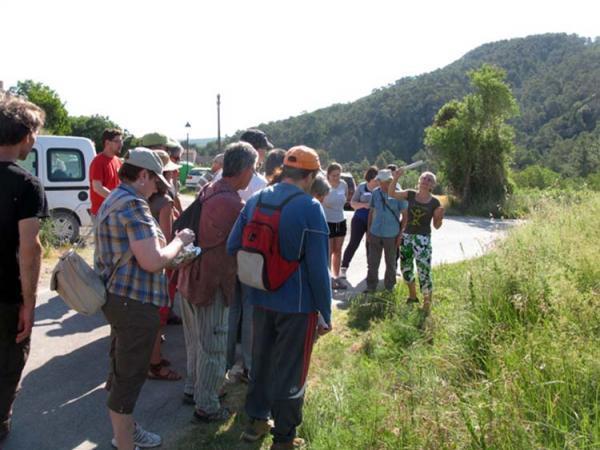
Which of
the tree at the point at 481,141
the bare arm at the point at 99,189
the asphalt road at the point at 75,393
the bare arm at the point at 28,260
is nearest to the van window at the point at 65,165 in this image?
the bare arm at the point at 99,189

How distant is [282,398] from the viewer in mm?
3051

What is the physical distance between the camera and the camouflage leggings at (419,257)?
5855mm

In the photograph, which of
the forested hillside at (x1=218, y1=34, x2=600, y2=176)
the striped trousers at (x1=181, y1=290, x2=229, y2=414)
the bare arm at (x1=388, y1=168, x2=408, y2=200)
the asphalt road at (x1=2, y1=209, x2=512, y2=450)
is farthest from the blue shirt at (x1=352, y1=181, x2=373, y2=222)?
the forested hillside at (x1=218, y1=34, x2=600, y2=176)

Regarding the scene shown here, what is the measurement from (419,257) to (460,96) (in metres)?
91.5

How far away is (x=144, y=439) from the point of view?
3.30 m

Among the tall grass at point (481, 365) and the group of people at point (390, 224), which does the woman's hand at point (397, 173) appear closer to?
the group of people at point (390, 224)

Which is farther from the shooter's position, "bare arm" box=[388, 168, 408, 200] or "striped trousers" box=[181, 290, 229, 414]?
"bare arm" box=[388, 168, 408, 200]

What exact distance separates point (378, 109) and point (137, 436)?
104 metres

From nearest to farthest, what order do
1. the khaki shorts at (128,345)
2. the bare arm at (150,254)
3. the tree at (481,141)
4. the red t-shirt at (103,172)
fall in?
the bare arm at (150,254), the khaki shorts at (128,345), the red t-shirt at (103,172), the tree at (481,141)

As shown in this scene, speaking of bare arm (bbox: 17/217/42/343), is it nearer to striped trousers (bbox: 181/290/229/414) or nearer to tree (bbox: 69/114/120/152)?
striped trousers (bbox: 181/290/229/414)

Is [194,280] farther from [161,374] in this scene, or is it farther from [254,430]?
[161,374]

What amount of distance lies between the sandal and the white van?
230 inches

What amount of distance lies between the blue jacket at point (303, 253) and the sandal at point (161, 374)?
1684 mm

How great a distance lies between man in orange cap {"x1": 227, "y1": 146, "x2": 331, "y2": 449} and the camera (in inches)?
117
